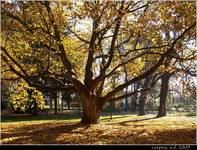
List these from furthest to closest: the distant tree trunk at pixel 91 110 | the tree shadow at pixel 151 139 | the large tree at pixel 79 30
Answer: the distant tree trunk at pixel 91 110 → the large tree at pixel 79 30 → the tree shadow at pixel 151 139

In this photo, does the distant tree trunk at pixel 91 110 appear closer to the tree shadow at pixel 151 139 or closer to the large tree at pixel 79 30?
the large tree at pixel 79 30

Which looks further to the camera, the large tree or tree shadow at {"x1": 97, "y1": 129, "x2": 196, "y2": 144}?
the large tree

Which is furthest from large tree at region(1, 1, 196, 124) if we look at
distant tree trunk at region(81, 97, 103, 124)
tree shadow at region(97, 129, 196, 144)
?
tree shadow at region(97, 129, 196, 144)

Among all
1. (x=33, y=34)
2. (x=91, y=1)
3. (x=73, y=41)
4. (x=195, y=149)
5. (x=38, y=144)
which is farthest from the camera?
(x=73, y=41)

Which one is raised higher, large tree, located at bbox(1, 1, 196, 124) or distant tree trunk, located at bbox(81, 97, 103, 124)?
large tree, located at bbox(1, 1, 196, 124)

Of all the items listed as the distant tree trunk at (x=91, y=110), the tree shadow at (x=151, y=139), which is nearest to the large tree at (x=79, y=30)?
the distant tree trunk at (x=91, y=110)

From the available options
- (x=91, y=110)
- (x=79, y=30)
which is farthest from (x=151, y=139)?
(x=79, y=30)

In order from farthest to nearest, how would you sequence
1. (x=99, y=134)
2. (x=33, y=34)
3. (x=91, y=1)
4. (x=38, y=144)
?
(x=33, y=34)
(x=91, y=1)
(x=99, y=134)
(x=38, y=144)

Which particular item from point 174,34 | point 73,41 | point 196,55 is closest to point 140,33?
point 174,34

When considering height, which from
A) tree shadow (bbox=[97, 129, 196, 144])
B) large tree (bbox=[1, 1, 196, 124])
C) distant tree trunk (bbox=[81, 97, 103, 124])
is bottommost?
tree shadow (bbox=[97, 129, 196, 144])

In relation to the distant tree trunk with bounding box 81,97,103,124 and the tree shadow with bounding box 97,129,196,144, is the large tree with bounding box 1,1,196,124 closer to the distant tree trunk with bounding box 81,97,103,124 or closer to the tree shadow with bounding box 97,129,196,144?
the distant tree trunk with bounding box 81,97,103,124

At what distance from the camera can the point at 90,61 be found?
21.4 meters

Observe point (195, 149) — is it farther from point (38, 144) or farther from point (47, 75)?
point (47, 75)

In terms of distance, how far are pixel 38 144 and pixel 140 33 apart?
9673 mm
